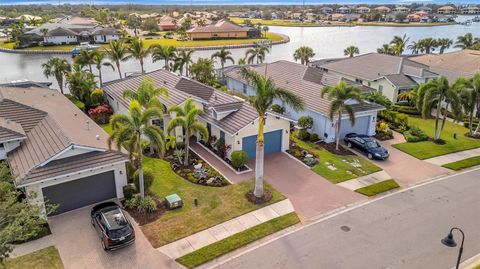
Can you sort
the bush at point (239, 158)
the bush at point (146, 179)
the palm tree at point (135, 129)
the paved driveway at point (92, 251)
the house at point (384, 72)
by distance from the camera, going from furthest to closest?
1. the house at point (384, 72)
2. the bush at point (239, 158)
3. the bush at point (146, 179)
4. the palm tree at point (135, 129)
5. the paved driveway at point (92, 251)

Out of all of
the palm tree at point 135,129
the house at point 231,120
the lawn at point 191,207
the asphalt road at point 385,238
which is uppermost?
the palm tree at point 135,129

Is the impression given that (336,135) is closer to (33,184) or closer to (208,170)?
(208,170)

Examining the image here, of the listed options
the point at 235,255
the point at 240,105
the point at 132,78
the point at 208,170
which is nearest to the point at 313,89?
the point at 240,105

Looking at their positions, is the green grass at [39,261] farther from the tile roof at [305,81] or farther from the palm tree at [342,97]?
the palm tree at [342,97]

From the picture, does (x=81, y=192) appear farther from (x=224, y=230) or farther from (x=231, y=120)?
(x=231, y=120)

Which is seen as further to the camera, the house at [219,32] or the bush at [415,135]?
the house at [219,32]

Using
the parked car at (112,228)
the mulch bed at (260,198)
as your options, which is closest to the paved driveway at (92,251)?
the parked car at (112,228)

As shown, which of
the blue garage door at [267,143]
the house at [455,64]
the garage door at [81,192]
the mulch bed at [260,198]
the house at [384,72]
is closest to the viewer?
the garage door at [81,192]
